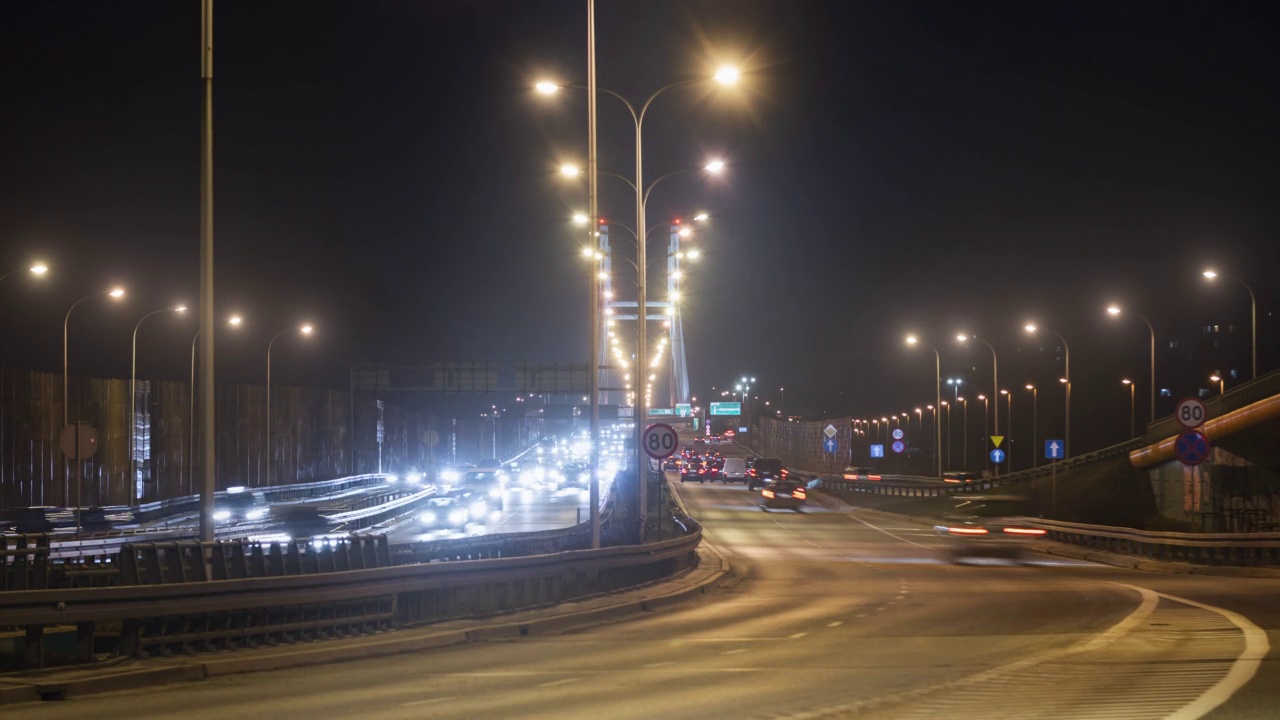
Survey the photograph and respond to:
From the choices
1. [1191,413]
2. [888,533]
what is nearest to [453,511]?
[888,533]

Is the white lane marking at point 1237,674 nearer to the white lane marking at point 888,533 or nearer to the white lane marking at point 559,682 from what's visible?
the white lane marking at point 559,682

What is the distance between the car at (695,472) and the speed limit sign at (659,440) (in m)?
76.9

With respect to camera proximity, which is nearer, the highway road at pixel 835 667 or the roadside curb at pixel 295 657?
the highway road at pixel 835 667

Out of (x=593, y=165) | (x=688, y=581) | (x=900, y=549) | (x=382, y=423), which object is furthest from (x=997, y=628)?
(x=382, y=423)

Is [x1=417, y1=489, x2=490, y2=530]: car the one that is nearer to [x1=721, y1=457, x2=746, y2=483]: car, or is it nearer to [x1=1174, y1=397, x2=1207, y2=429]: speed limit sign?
[x1=1174, y1=397, x2=1207, y2=429]: speed limit sign

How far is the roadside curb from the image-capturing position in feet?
42.2

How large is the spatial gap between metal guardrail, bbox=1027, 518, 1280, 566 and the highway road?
8.30m

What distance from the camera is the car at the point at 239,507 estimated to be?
53719 mm

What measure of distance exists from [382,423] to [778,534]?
189ft

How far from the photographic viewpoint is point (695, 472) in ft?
353

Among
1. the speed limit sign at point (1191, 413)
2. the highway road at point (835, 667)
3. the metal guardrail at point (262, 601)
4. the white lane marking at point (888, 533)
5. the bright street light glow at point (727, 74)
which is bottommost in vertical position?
the white lane marking at point (888, 533)

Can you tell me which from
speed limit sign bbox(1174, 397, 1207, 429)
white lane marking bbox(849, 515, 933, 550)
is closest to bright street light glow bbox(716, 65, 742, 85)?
speed limit sign bbox(1174, 397, 1207, 429)

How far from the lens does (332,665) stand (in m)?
15.6

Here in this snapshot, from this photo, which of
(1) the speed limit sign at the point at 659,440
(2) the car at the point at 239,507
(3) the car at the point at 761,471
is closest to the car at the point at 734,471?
(3) the car at the point at 761,471
